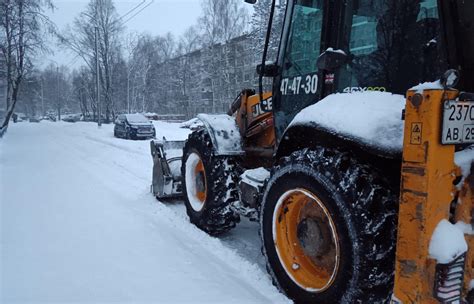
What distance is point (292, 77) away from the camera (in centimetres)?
350

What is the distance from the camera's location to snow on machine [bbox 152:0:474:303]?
1.96 m

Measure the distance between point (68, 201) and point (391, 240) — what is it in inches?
204

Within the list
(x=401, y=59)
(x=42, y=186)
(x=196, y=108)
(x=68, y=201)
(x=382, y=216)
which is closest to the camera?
(x=382, y=216)

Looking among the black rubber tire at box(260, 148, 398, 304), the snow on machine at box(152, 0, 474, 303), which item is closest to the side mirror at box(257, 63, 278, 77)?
the snow on machine at box(152, 0, 474, 303)

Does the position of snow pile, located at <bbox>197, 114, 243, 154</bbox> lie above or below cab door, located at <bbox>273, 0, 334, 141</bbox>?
below

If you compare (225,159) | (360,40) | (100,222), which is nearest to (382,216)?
(360,40)

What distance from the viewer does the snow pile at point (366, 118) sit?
2258 mm

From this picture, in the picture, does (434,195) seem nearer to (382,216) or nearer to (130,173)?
(382,216)

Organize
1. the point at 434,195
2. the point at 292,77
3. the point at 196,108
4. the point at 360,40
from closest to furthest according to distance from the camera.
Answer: the point at 434,195, the point at 360,40, the point at 292,77, the point at 196,108

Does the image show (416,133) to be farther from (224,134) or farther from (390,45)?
(224,134)

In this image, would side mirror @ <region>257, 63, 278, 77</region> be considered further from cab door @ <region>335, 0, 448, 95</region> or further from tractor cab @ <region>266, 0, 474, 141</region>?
cab door @ <region>335, 0, 448, 95</region>

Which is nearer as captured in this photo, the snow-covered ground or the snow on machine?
the snow on machine

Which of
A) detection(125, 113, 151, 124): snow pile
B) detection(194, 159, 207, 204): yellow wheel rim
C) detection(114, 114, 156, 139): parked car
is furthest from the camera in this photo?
detection(125, 113, 151, 124): snow pile

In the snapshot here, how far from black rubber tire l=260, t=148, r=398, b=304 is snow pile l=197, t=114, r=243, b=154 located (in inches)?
71.1
